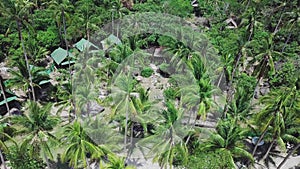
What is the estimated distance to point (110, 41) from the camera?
4147 cm

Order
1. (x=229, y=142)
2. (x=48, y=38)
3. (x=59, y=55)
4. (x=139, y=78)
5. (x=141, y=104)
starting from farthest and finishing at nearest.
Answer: (x=48, y=38), (x=139, y=78), (x=59, y=55), (x=141, y=104), (x=229, y=142)

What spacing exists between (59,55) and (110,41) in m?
6.46

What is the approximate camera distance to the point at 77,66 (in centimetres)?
3578

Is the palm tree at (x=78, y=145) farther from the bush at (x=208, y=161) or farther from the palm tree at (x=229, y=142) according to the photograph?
the palm tree at (x=229, y=142)

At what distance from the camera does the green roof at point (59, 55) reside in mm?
40803

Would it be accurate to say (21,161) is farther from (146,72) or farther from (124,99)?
(146,72)

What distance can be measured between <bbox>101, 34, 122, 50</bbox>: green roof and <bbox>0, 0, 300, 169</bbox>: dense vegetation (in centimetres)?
217

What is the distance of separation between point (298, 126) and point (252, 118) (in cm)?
386

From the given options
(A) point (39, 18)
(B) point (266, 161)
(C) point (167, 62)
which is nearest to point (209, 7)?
(C) point (167, 62)

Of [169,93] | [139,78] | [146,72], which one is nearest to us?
[169,93]

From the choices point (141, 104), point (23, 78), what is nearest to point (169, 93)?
point (141, 104)

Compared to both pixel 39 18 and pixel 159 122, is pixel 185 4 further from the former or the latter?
pixel 159 122

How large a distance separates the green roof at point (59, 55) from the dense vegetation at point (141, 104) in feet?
4.22

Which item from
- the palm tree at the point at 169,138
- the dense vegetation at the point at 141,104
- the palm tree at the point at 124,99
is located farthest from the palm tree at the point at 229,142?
the palm tree at the point at 124,99
